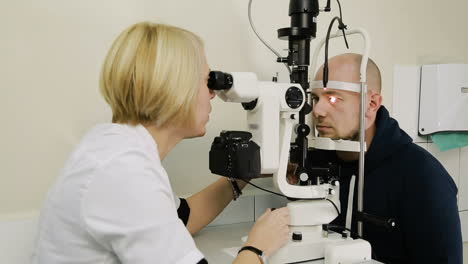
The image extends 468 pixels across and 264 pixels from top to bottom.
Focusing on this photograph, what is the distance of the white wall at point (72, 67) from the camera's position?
132 centimetres

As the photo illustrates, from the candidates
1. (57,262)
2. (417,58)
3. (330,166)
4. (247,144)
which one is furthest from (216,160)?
(417,58)

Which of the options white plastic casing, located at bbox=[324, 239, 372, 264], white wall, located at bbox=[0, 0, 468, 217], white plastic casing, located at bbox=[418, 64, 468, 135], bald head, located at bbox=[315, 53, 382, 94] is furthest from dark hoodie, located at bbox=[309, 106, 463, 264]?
white plastic casing, located at bbox=[418, 64, 468, 135]

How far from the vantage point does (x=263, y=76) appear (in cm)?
175

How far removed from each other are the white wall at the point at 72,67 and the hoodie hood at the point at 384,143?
1.65 feet

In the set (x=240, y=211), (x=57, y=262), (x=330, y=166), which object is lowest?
(x=240, y=211)

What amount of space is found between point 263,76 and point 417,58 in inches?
36.6

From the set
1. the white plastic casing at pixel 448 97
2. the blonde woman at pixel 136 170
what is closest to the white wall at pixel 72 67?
the blonde woman at pixel 136 170

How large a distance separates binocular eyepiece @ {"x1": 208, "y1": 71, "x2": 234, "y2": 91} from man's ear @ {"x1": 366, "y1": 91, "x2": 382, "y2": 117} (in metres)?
0.68

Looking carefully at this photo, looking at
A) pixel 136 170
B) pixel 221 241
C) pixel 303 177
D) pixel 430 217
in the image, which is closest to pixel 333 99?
pixel 303 177

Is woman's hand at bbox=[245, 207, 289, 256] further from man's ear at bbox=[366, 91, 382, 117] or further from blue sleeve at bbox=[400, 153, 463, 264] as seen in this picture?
man's ear at bbox=[366, 91, 382, 117]

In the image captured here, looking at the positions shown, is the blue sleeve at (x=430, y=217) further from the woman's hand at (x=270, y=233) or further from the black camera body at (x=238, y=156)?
the black camera body at (x=238, y=156)

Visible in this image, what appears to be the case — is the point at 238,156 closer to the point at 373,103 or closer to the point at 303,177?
the point at 303,177

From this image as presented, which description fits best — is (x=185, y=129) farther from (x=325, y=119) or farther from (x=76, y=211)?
(x=325, y=119)

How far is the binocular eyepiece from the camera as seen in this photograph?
3.63ft
